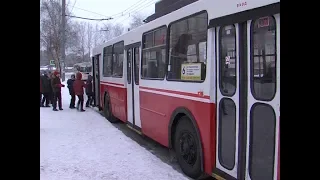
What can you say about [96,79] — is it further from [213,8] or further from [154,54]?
[213,8]

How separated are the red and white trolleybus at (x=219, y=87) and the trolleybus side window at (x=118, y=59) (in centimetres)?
269

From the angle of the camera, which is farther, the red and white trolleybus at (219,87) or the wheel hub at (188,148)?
the wheel hub at (188,148)

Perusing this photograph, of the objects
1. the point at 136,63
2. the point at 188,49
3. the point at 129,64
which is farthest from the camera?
the point at 129,64

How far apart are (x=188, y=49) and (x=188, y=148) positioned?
148cm

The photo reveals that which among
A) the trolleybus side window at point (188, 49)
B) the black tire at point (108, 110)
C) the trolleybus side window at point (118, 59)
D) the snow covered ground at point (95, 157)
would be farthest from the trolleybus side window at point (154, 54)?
the black tire at point (108, 110)

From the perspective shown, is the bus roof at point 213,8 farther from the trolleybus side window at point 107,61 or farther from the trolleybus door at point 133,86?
the trolleybus side window at point 107,61

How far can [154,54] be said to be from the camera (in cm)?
671

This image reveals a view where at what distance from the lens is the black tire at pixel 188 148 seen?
16.4 feet

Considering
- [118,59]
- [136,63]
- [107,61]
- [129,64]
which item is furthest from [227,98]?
[107,61]
